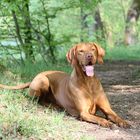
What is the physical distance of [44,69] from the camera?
9.94m

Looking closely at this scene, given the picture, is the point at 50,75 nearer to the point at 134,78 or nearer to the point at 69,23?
the point at 134,78

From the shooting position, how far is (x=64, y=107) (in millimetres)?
6672

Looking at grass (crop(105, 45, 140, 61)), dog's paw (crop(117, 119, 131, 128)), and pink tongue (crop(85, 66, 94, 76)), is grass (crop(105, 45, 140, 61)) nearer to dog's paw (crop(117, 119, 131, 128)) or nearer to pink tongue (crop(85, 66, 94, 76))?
pink tongue (crop(85, 66, 94, 76))

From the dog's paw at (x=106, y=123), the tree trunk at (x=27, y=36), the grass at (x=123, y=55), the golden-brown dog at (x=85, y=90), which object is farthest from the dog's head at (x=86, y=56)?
the grass at (x=123, y=55)

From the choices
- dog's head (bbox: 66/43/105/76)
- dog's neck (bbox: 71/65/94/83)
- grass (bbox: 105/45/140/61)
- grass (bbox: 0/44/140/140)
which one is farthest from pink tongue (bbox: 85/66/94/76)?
grass (bbox: 105/45/140/61)

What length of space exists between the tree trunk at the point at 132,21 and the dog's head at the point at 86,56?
17737mm

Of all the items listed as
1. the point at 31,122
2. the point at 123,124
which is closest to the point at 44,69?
the point at 123,124

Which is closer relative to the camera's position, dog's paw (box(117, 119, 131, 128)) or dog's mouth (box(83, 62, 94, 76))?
dog's paw (box(117, 119, 131, 128))

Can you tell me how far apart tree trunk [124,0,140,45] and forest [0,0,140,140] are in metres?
2.71

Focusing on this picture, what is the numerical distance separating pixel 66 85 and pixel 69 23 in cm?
2935

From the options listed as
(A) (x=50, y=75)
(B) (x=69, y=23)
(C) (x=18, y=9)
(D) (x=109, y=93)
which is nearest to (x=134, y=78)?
(D) (x=109, y=93)

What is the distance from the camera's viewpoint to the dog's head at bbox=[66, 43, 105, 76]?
612cm

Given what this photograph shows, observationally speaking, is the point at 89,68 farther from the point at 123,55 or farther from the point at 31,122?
the point at 123,55

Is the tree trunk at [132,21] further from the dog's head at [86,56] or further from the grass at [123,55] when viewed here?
the dog's head at [86,56]
